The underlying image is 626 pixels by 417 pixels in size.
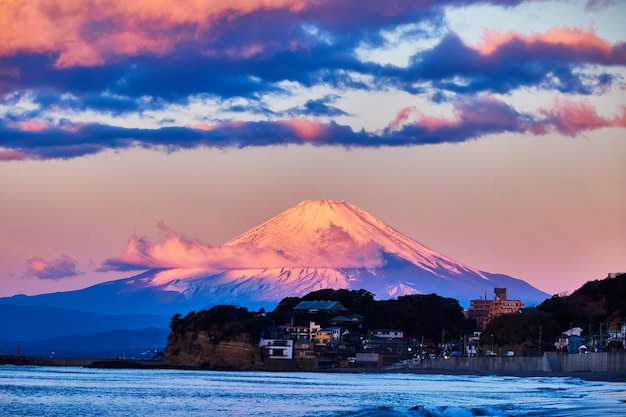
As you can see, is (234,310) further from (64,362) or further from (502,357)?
(502,357)

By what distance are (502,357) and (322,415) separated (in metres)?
66.9

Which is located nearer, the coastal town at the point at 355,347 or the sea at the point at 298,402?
the sea at the point at 298,402

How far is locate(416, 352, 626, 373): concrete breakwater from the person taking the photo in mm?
83562

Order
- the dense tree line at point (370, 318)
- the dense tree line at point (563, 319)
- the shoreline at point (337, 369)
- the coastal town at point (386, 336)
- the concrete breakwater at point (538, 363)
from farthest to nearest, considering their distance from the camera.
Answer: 1. the dense tree line at point (370, 318)
2. the dense tree line at point (563, 319)
3. the coastal town at point (386, 336)
4. the concrete breakwater at point (538, 363)
5. the shoreline at point (337, 369)

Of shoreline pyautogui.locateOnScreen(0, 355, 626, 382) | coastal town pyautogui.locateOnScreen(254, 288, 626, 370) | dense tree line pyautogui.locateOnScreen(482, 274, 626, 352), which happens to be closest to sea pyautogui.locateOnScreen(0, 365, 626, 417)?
shoreline pyautogui.locateOnScreen(0, 355, 626, 382)

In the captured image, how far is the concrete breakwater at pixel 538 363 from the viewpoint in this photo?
8356 centimetres

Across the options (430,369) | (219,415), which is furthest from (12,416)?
(430,369)

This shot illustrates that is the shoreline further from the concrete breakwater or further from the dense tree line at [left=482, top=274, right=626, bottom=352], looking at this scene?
the dense tree line at [left=482, top=274, right=626, bottom=352]

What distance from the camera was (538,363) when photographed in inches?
4035

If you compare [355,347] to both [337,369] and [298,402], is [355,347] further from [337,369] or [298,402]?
[298,402]

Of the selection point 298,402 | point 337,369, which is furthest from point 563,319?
point 298,402

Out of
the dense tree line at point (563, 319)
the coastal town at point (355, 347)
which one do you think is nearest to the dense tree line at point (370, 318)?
the coastal town at point (355, 347)

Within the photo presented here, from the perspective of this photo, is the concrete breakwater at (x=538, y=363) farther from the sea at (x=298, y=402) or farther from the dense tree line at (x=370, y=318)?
the dense tree line at (x=370, y=318)

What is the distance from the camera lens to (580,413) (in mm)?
40062
